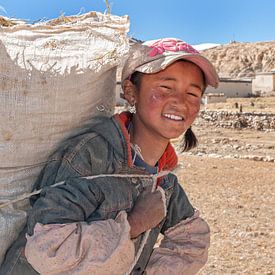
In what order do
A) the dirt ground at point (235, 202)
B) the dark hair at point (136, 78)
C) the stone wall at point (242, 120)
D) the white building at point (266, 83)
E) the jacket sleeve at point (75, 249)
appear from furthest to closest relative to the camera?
the white building at point (266, 83) < the stone wall at point (242, 120) < the dirt ground at point (235, 202) < the dark hair at point (136, 78) < the jacket sleeve at point (75, 249)

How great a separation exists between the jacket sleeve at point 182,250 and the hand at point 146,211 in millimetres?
245

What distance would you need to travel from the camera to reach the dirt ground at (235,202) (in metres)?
4.79

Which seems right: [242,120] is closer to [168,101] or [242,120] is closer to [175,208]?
[175,208]

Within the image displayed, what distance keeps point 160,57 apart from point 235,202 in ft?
19.0

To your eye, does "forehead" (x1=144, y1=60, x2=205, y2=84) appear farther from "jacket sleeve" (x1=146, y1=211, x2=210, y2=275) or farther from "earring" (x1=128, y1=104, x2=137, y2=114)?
"jacket sleeve" (x1=146, y1=211, x2=210, y2=275)

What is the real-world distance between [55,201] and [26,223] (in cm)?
20

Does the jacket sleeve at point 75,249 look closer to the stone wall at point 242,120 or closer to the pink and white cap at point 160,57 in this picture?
the pink and white cap at point 160,57

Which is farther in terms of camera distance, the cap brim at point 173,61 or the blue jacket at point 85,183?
the cap brim at point 173,61

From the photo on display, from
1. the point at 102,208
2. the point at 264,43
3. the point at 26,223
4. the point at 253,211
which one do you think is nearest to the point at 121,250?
the point at 102,208

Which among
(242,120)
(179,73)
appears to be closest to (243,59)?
(242,120)

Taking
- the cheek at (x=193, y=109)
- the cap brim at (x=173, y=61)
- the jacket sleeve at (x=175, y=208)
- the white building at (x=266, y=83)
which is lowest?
the white building at (x=266, y=83)

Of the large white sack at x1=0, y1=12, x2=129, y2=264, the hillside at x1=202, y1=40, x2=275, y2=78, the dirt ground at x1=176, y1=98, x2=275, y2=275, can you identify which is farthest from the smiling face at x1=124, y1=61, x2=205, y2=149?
the hillside at x1=202, y1=40, x2=275, y2=78

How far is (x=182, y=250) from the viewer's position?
1.82 m

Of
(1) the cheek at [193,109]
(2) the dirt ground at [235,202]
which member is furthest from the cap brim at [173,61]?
(2) the dirt ground at [235,202]
